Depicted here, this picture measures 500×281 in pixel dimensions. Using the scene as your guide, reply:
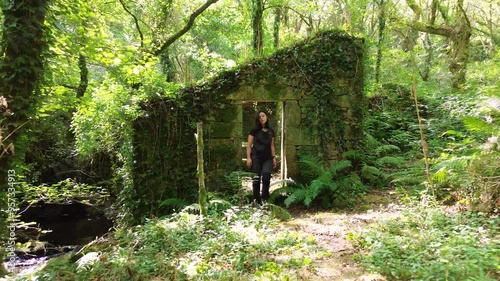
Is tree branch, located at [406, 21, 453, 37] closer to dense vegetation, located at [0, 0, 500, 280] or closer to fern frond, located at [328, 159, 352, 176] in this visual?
dense vegetation, located at [0, 0, 500, 280]

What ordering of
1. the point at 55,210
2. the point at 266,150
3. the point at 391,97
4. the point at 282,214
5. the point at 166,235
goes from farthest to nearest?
1. the point at 391,97
2. the point at 55,210
3. the point at 266,150
4. the point at 282,214
5. the point at 166,235

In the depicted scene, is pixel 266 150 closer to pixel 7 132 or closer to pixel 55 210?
pixel 7 132

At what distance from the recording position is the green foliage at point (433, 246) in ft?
8.82

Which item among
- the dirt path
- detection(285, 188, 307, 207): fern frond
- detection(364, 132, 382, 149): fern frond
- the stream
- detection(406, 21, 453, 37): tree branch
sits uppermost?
detection(406, 21, 453, 37): tree branch

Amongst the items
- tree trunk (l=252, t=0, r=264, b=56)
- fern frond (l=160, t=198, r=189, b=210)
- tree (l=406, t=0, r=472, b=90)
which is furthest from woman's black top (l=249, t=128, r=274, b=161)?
tree (l=406, t=0, r=472, b=90)

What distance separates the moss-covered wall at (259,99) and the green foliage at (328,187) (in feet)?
1.63

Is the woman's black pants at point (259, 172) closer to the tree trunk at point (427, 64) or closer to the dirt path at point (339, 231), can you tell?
the dirt path at point (339, 231)

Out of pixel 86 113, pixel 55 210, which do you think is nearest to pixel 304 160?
pixel 86 113

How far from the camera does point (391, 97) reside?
10688mm

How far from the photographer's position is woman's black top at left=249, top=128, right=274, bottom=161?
19.1 feet

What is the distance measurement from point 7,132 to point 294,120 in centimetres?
487

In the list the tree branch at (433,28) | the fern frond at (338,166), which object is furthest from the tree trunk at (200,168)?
the tree branch at (433,28)

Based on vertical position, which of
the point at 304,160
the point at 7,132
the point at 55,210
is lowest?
the point at 55,210

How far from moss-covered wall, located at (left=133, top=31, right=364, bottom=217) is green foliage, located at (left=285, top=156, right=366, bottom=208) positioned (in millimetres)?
496
